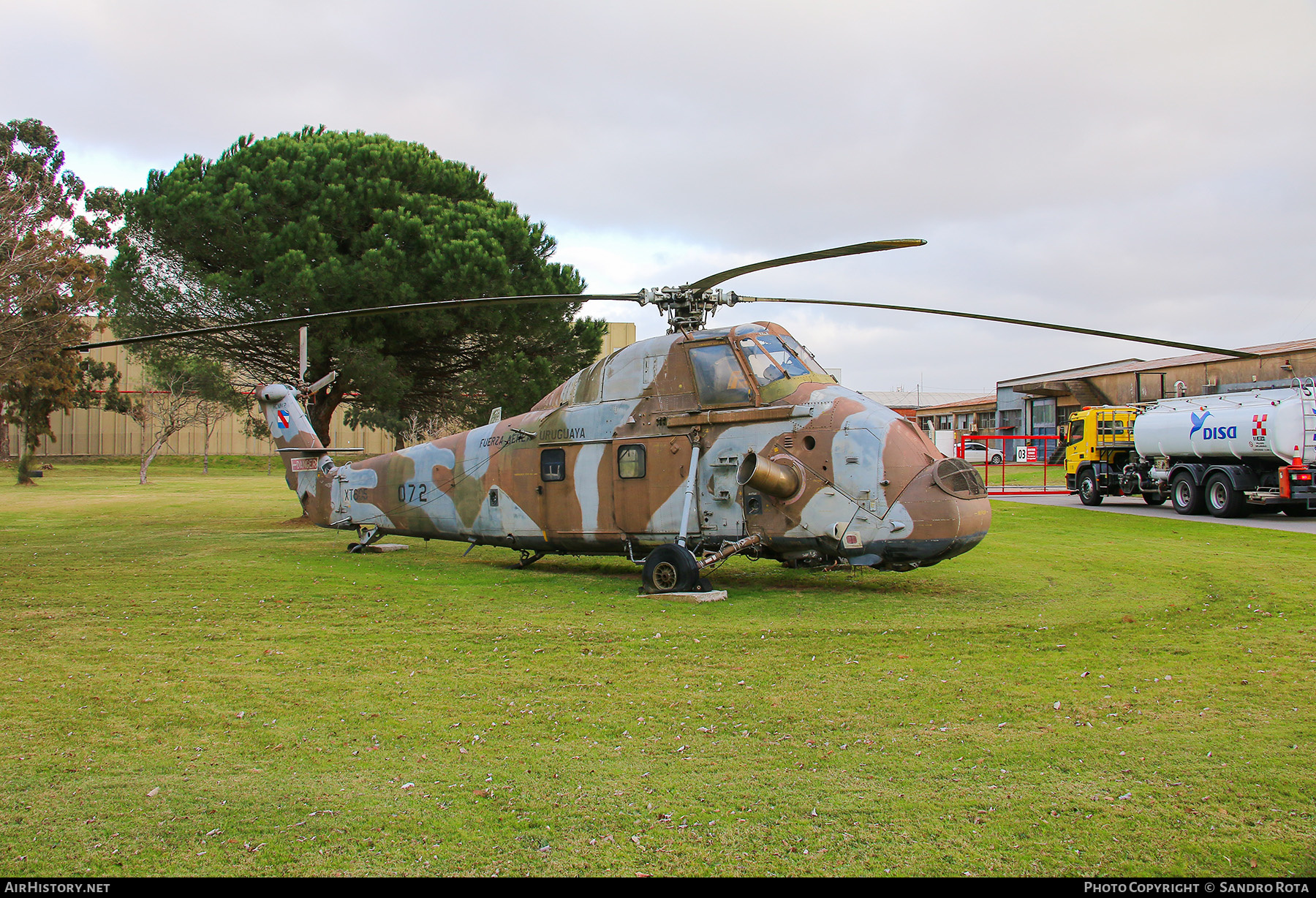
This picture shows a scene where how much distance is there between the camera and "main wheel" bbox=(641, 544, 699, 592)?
10.0 metres

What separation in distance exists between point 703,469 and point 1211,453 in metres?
17.3

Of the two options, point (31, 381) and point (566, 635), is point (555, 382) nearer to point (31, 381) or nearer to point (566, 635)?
point (566, 635)

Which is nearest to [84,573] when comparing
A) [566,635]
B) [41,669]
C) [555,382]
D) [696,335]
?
[41,669]

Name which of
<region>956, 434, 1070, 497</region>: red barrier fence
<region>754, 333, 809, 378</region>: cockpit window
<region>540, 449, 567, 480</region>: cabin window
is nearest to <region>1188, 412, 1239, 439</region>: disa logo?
<region>956, 434, 1070, 497</region>: red barrier fence

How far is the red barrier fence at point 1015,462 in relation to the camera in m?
31.3

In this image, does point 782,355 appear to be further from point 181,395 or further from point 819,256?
point 181,395

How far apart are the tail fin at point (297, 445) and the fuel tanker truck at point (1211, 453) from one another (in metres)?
21.1

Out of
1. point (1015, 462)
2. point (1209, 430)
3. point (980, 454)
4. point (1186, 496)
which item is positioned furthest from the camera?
point (980, 454)

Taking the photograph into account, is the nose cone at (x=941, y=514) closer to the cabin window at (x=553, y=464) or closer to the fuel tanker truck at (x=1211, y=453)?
the cabin window at (x=553, y=464)

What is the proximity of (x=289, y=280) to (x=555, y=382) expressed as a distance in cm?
721

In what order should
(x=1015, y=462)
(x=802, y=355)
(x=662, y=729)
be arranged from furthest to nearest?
(x=1015, y=462) → (x=802, y=355) → (x=662, y=729)

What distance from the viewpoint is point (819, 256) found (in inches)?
337

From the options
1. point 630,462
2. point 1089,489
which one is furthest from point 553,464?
point 1089,489

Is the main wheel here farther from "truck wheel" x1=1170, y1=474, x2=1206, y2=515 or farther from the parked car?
the parked car
